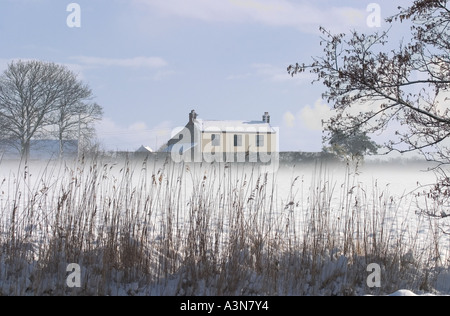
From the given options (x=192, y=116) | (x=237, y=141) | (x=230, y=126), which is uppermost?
(x=192, y=116)

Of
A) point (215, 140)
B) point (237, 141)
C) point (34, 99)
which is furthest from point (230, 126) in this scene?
point (34, 99)

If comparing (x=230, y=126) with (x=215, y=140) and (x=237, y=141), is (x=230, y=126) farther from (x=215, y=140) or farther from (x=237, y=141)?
(x=215, y=140)

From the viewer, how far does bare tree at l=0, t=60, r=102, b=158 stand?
65.6ft

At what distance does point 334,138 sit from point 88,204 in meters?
3.07

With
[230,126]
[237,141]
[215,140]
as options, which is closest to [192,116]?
[230,126]

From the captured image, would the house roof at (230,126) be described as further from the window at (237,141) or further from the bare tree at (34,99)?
the bare tree at (34,99)

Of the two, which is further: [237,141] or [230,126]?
[230,126]

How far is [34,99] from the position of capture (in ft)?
66.5

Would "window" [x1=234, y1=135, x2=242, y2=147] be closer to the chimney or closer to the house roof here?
the house roof

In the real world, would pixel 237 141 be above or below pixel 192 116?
below

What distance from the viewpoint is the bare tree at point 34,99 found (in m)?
20.0
